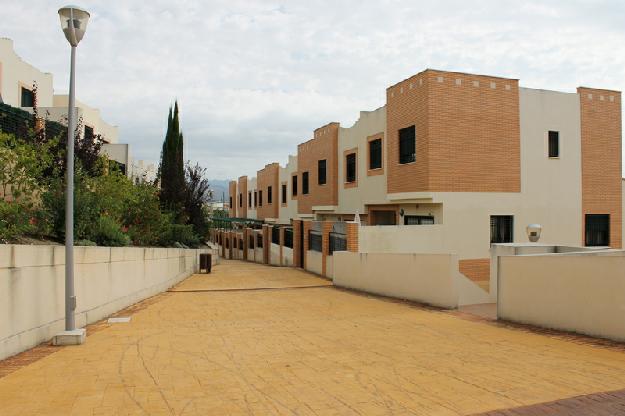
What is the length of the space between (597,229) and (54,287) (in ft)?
73.3

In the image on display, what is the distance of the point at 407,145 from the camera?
20.1 meters

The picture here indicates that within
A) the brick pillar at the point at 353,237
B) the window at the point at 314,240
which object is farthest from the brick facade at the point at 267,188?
the brick pillar at the point at 353,237

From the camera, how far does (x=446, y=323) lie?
30.7 ft

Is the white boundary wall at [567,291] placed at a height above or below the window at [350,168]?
below

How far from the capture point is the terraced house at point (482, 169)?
18.5 m

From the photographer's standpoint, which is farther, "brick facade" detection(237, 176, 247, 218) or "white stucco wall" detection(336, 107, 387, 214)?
"brick facade" detection(237, 176, 247, 218)

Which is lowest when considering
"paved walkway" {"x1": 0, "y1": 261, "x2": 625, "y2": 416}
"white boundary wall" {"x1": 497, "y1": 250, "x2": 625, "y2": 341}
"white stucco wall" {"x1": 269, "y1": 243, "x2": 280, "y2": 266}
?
"white stucco wall" {"x1": 269, "y1": 243, "x2": 280, "y2": 266}

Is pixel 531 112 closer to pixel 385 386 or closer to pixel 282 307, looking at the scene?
pixel 282 307

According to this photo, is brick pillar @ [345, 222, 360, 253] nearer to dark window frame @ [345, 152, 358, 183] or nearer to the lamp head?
dark window frame @ [345, 152, 358, 183]

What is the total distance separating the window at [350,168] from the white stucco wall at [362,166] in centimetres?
46

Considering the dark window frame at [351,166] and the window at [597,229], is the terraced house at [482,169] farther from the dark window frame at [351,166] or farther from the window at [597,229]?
the dark window frame at [351,166]

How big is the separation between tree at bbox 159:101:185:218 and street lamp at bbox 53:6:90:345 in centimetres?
1776

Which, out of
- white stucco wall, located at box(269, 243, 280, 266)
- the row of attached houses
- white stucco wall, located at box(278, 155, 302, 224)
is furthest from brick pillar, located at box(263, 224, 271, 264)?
the row of attached houses

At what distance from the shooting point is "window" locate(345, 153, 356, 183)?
2672cm
